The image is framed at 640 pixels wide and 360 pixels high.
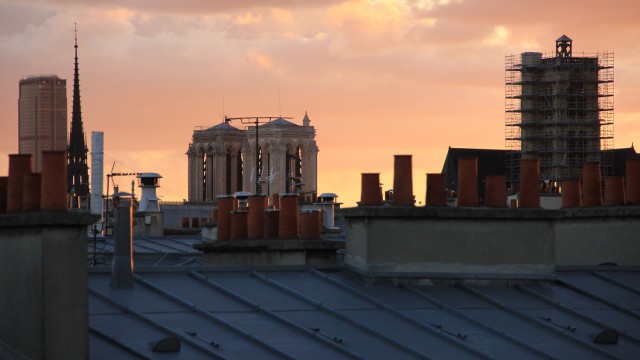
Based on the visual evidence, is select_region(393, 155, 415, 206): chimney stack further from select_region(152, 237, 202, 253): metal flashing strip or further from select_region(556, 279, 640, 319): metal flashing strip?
select_region(152, 237, 202, 253): metal flashing strip

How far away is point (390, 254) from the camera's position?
31531mm

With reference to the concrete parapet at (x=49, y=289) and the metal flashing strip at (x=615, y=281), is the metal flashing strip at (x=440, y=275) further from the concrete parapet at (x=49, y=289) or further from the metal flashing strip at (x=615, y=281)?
the concrete parapet at (x=49, y=289)

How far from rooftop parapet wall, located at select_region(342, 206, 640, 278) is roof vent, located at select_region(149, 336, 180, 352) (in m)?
6.90

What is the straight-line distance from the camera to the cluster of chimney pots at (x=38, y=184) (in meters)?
23.5

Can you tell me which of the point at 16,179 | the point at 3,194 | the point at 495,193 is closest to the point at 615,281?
the point at 495,193

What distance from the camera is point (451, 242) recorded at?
3170cm

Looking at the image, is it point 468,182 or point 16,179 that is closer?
point 16,179

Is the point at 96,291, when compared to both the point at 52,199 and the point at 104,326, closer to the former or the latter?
the point at 104,326

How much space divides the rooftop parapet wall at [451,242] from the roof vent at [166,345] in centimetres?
690

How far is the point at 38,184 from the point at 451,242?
9933 mm

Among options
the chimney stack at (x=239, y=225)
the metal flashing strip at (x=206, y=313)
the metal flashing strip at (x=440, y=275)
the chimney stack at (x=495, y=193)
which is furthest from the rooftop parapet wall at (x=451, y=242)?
the chimney stack at (x=239, y=225)

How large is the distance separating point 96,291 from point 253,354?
3513 millimetres

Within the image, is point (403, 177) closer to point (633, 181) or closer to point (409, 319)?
point (409, 319)

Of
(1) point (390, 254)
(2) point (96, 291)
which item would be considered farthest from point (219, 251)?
(2) point (96, 291)
